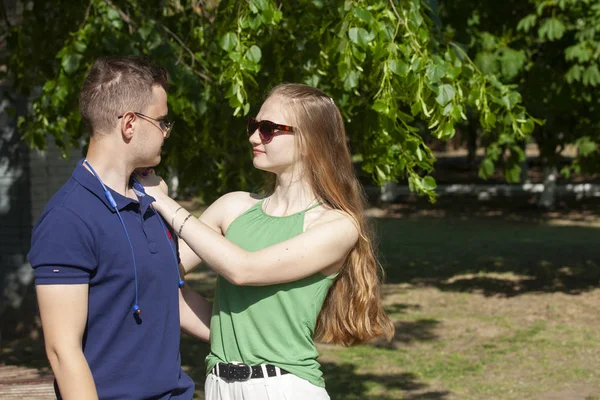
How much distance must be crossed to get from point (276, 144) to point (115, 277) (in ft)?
2.28

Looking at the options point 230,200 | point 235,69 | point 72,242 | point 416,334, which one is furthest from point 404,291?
point 72,242

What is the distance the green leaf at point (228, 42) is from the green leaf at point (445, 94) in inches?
44.1

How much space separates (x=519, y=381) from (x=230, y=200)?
17.6 feet

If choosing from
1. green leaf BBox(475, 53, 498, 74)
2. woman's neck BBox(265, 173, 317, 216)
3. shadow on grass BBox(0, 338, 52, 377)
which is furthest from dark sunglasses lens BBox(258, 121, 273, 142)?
green leaf BBox(475, 53, 498, 74)

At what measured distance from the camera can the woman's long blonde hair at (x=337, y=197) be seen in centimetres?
272

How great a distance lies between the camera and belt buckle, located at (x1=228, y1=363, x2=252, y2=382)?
2643mm

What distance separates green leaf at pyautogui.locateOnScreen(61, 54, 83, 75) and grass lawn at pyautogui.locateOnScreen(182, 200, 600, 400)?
2.80m

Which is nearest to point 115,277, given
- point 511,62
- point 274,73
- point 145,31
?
point 274,73

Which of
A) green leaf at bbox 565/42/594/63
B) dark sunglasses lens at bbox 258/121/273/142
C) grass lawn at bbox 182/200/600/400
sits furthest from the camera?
green leaf at bbox 565/42/594/63

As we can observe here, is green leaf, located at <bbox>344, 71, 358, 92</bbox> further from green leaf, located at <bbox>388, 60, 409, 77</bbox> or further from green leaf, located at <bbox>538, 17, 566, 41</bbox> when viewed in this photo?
green leaf, located at <bbox>538, 17, 566, 41</bbox>

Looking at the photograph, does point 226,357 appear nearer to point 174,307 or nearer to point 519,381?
point 174,307

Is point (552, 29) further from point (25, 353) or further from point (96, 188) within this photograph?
point (96, 188)

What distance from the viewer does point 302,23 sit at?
5695 millimetres

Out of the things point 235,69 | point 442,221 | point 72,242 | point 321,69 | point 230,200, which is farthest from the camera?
point 442,221
